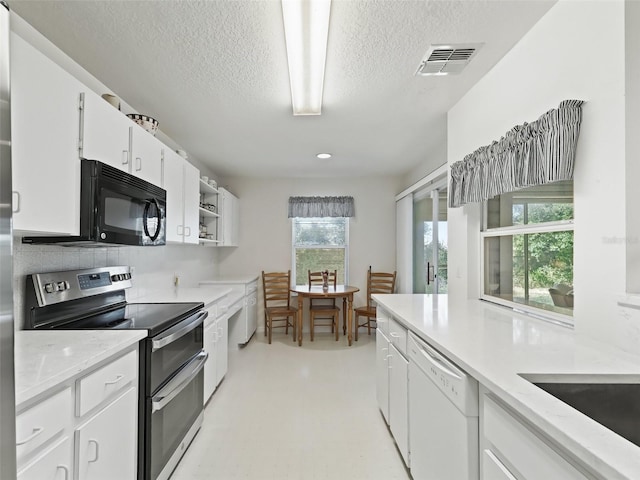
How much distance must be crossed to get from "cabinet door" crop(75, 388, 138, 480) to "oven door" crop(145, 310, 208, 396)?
0.42ft

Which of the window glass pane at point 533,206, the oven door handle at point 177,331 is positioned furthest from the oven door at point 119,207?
the window glass pane at point 533,206

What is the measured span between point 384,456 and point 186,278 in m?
2.67

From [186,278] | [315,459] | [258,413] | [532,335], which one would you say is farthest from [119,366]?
[186,278]

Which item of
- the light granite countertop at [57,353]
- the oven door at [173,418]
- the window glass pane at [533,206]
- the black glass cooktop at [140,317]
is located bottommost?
the oven door at [173,418]

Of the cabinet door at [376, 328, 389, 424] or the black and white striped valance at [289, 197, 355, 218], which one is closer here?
the cabinet door at [376, 328, 389, 424]

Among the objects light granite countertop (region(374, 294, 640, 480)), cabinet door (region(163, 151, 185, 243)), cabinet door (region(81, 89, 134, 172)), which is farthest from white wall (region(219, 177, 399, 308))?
cabinet door (region(81, 89, 134, 172))

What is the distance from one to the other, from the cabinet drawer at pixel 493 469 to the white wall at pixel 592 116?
2.27ft

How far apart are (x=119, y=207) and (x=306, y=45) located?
4.28 ft

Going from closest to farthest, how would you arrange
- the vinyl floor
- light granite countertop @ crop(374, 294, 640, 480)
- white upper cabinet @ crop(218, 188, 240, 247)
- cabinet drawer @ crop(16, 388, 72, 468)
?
light granite countertop @ crop(374, 294, 640, 480)
cabinet drawer @ crop(16, 388, 72, 468)
the vinyl floor
white upper cabinet @ crop(218, 188, 240, 247)

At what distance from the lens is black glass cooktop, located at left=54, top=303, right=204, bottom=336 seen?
5.46 ft

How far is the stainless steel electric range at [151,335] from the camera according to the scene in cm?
159

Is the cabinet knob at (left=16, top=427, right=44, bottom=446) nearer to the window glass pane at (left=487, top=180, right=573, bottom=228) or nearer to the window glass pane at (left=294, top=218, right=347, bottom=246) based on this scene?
the window glass pane at (left=487, top=180, right=573, bottom=228)

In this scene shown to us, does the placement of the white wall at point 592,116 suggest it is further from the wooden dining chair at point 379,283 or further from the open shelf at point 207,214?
the wooden dining chair at point 379,283

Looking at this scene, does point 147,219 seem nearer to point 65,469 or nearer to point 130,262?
point 130,262
